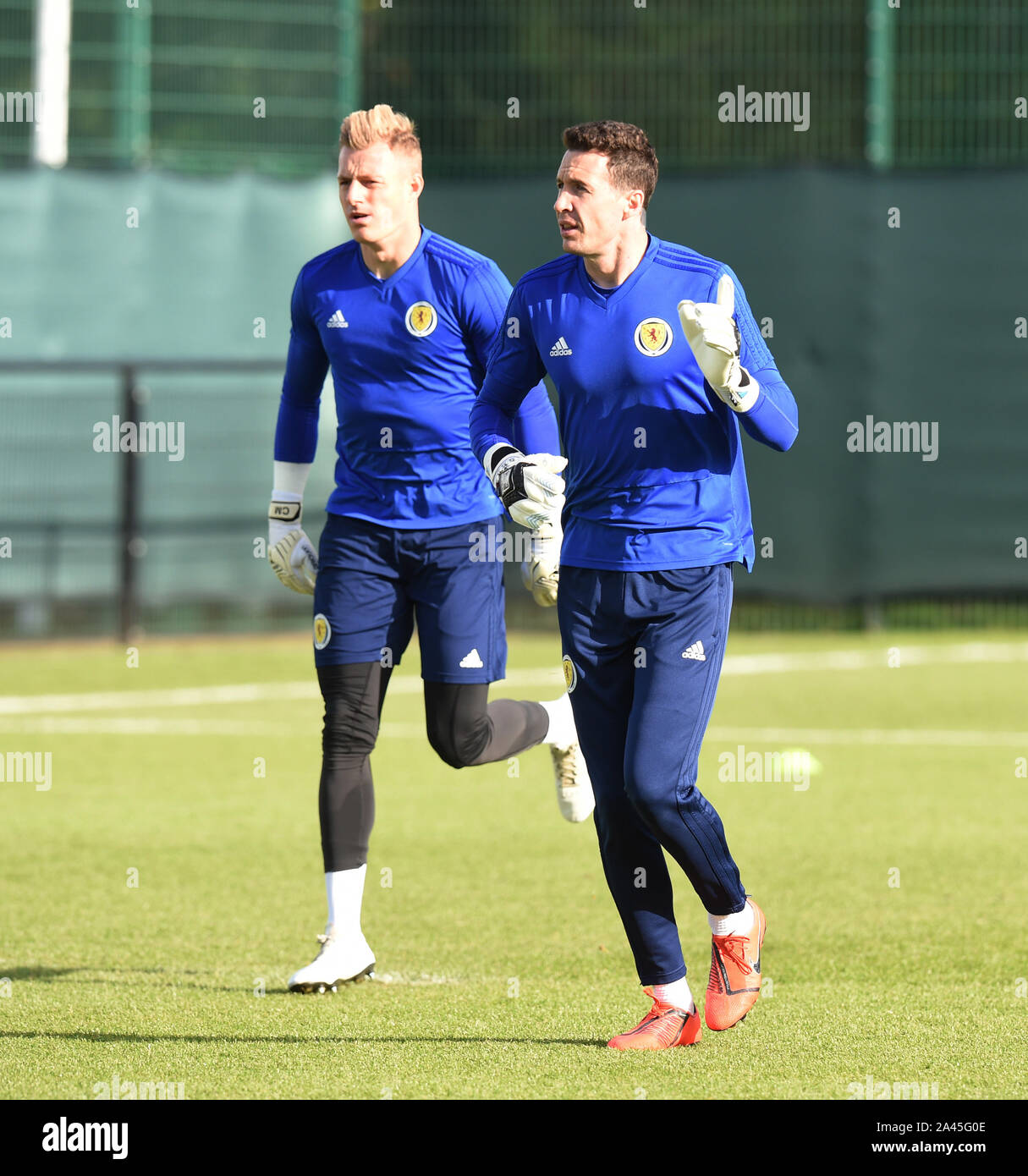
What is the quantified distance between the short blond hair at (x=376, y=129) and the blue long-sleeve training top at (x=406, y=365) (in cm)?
36

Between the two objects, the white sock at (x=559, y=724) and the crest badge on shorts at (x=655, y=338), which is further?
the white sock at (x=559, y=724)

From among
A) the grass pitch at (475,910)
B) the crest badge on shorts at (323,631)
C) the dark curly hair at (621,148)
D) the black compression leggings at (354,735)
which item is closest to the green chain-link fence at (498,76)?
the grass pitch at (475,910)

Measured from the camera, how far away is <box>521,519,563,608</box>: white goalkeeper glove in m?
5.61

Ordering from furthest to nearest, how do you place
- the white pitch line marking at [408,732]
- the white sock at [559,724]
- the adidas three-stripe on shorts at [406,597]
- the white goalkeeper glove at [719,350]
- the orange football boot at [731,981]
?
the white pitch line marking at [408,732], the white sock at [559,724], the adidas three-stripe on shorts at [406,597], the orange football boot at [731,981], the white goalkeeper glove at [719,350]

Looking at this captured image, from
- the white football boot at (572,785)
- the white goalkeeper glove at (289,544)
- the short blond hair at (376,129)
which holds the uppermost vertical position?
the short blond hair at (376,129)

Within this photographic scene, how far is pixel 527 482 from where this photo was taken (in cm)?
512

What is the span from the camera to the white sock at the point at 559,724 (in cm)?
703

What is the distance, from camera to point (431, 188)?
16.4 meters

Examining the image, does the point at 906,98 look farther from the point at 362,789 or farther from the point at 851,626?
the point at 362,789

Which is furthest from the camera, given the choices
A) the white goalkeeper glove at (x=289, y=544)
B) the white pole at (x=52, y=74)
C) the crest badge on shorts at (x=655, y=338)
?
the white pole at (x=52, y=74)

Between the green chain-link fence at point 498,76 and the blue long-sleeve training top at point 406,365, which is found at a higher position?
the green chain-link fence at point 498,76

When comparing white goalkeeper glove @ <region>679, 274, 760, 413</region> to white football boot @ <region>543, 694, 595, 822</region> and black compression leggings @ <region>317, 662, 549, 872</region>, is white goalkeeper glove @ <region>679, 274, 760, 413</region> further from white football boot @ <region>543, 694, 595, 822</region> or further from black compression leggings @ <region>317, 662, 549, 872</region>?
white football boot @ <region>543, 694, 595, 822</region>

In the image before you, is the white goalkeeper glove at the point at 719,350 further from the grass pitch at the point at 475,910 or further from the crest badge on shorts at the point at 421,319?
the grass pitch at the point at 475,910

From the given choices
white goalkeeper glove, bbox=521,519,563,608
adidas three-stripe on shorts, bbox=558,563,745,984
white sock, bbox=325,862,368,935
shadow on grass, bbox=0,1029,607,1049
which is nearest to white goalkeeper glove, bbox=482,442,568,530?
adidas three-stripe on shorts, bbox=558,563,745,984
